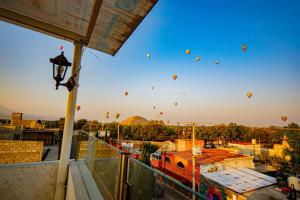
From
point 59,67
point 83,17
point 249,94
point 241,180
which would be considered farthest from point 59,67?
point 249,94

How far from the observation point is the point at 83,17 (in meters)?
2.24

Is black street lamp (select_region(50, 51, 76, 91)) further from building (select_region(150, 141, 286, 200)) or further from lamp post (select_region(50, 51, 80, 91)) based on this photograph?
building (select_region(150, 141, 286, 200))

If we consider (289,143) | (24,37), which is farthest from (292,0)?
(289,143)

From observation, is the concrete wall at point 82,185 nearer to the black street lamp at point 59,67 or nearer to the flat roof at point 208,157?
the black street lamp at point 59,67

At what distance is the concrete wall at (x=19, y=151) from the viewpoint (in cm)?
558

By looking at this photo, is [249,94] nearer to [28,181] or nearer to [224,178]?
[224,178]

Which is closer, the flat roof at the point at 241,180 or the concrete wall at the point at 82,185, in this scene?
the concrete wall at the point at 82,185

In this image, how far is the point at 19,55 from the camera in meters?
6.00

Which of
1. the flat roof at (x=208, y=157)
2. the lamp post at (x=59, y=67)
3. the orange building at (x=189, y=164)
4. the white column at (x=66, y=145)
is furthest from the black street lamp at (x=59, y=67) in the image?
the flat roof at (x=208, y=157)

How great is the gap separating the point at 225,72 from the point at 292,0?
267 inches

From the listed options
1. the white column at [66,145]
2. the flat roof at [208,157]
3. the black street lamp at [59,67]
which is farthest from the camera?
the flat roof at [208,157]

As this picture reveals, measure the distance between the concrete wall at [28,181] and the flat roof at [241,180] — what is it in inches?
333

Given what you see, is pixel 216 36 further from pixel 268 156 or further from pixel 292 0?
pixel 268 156

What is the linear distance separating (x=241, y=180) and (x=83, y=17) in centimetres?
1119
